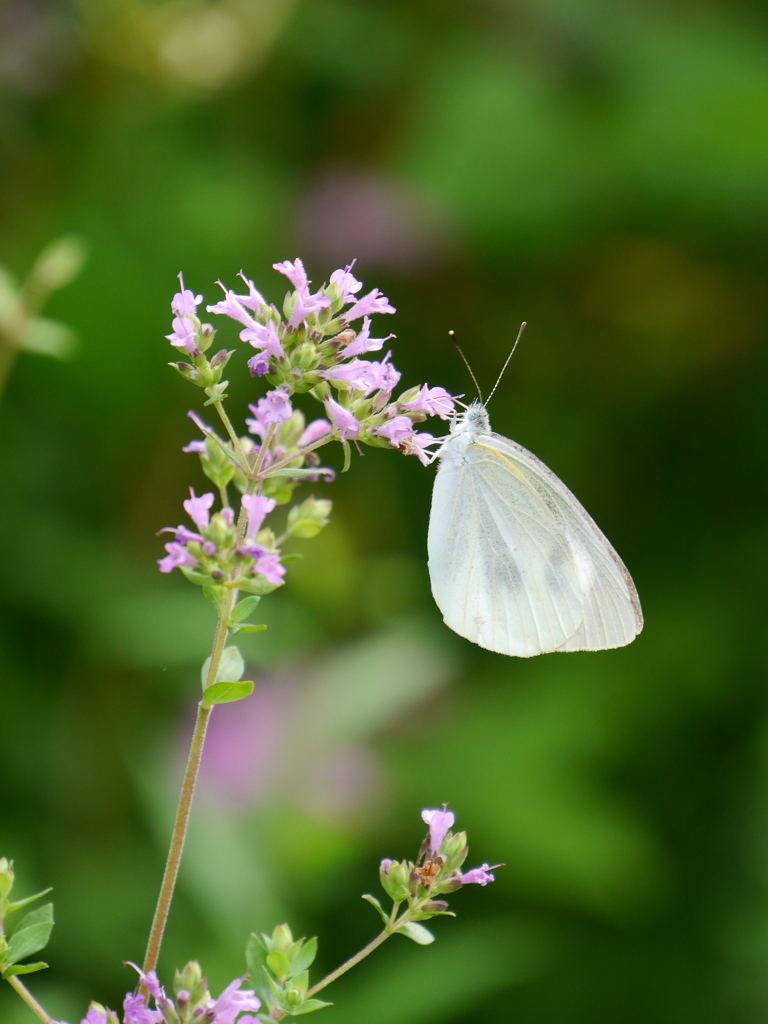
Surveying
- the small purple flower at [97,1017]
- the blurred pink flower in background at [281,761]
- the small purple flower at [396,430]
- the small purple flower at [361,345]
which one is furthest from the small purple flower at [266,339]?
the blurred pink flower in background at [281,761]

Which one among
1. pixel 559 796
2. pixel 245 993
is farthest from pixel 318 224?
pixel 245 993

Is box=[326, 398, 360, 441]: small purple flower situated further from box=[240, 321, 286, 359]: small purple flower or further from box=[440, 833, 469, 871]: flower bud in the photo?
box=[440, 833, 469, 871]: flower bud

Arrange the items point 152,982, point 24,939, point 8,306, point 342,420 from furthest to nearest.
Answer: point 8,306 → point 342,420 → point 24,939 → point 152,982

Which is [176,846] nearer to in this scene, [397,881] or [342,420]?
[397,881]

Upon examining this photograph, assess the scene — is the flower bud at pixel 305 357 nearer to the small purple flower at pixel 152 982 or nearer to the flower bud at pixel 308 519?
the flower bud at pixel 308 519

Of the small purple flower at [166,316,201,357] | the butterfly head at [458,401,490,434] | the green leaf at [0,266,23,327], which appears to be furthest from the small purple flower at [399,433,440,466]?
the green leaf at [0,266,23,327]

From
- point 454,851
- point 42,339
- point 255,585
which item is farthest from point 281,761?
point 255,585
